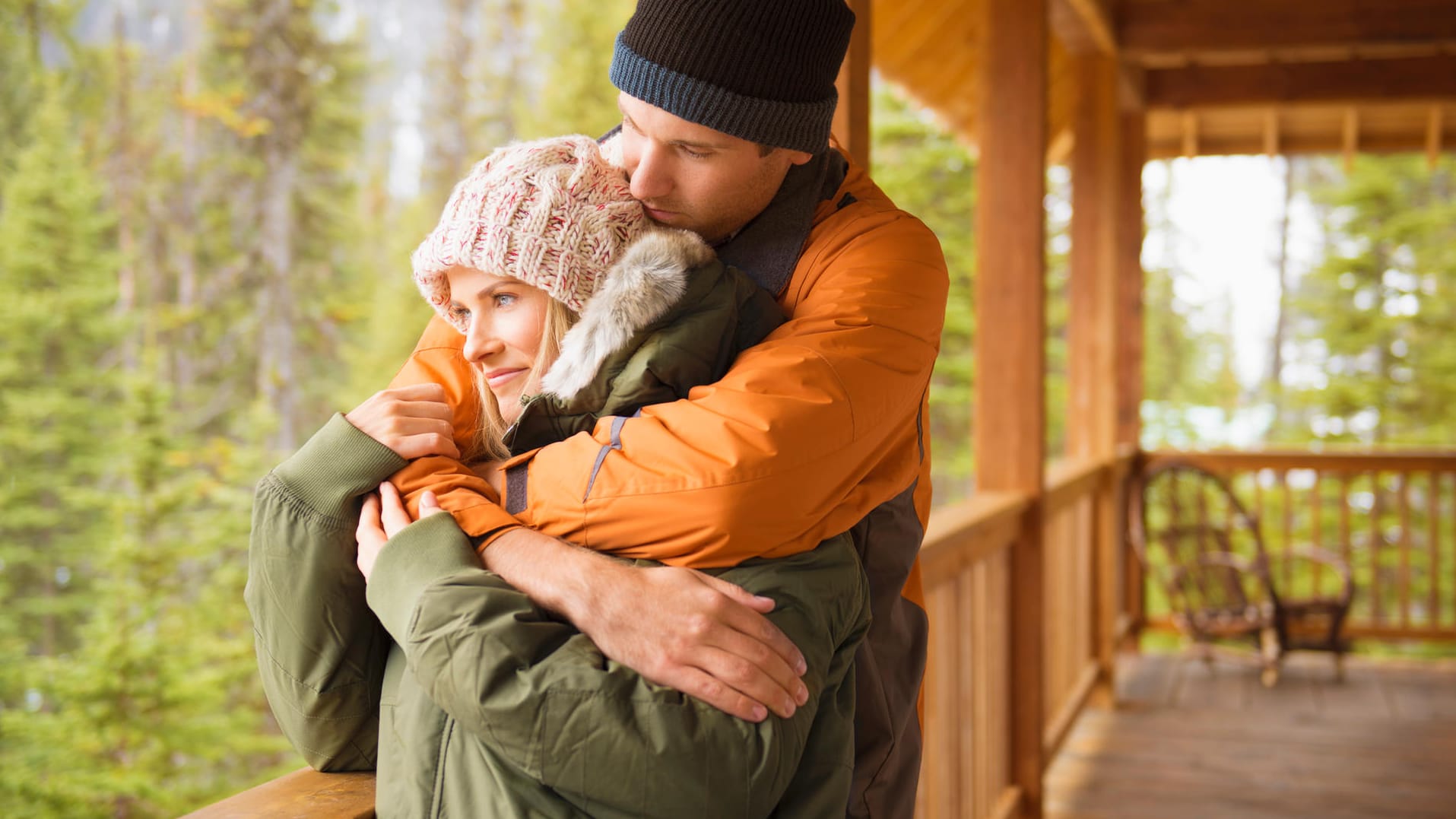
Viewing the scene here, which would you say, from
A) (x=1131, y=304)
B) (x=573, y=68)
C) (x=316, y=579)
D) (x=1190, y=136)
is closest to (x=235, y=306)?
(x=573, y=68)

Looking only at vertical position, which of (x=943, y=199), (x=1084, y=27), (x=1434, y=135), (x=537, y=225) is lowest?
(x=537, y=225)

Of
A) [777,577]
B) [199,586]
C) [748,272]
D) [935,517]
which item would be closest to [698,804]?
[777,577]

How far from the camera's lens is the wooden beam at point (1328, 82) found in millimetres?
5789

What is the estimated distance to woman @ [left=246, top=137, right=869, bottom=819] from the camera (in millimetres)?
939

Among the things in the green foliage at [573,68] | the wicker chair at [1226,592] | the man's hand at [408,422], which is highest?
the green foliage at [573,68]

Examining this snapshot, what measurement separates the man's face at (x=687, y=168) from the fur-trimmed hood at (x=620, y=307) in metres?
0.13

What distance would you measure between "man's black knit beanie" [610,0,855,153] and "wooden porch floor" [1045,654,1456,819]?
3433 millimetres

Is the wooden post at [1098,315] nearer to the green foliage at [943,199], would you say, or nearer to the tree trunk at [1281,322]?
the green foliage at [943,199]

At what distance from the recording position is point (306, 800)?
1.15 metres

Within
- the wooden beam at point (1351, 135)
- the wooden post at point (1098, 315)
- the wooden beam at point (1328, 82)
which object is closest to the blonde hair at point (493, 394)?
the wooden post at point (1098, 315)

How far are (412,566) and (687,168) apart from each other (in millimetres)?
526

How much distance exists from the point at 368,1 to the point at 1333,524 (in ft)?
55.7

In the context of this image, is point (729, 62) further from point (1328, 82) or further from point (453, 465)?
point (1328, 82)

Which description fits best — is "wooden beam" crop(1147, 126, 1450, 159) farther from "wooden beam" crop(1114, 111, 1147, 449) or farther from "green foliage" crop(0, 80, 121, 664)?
"green foliage" crop(0, 80, 121, 664)
